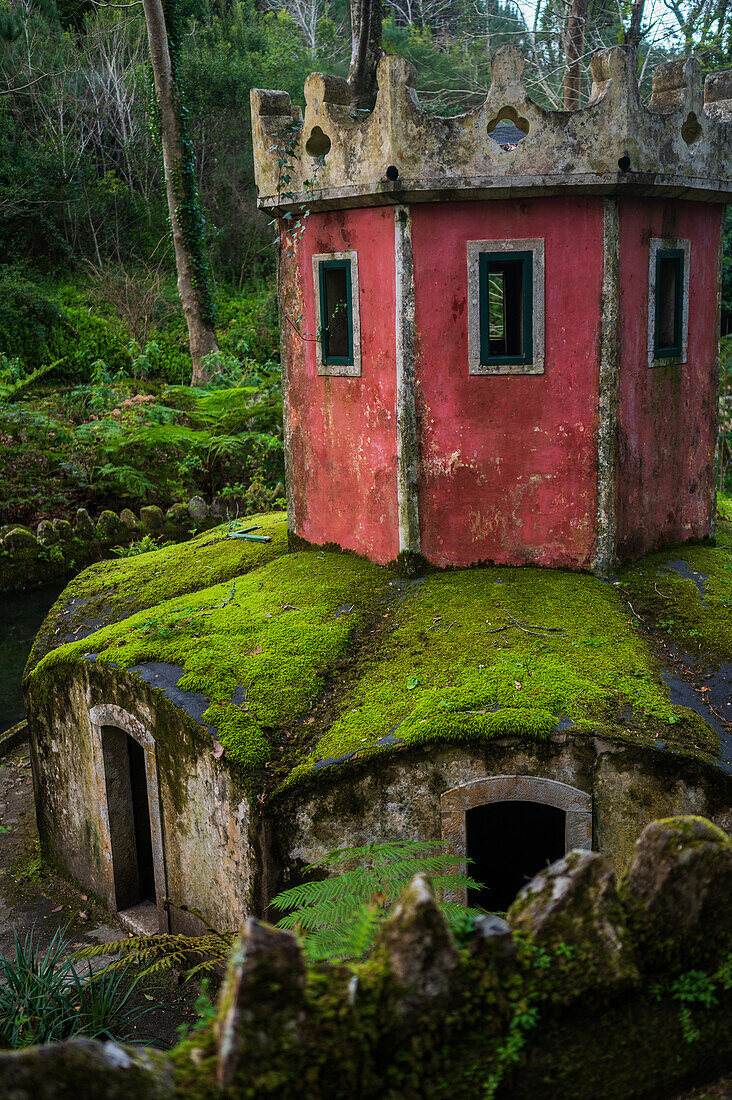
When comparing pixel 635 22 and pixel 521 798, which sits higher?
pixel 635 22

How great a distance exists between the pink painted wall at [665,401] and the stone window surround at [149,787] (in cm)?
504

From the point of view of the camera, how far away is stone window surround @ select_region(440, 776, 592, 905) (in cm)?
696

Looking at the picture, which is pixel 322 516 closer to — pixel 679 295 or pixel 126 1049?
pixel 679 295

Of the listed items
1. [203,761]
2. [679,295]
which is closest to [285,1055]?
[203,761]

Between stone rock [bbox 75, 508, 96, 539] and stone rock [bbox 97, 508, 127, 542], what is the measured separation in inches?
5.0

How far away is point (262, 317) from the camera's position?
2931 centimetres

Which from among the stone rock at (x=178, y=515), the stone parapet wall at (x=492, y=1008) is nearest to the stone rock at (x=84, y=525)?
the stone rock at (x=178, y=515)

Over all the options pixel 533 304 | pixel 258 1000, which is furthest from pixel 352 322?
pixel 258 1000

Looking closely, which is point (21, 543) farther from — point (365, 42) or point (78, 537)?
point (365, 42)

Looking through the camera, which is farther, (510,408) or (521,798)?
(510,408)

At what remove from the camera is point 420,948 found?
273 cm

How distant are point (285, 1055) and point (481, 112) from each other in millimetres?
7921

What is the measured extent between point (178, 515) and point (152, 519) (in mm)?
592

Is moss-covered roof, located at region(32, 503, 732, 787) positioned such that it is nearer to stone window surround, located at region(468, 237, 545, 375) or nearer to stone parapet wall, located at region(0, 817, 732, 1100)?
stone window surround, located at region(468, 237, 545, 375)
